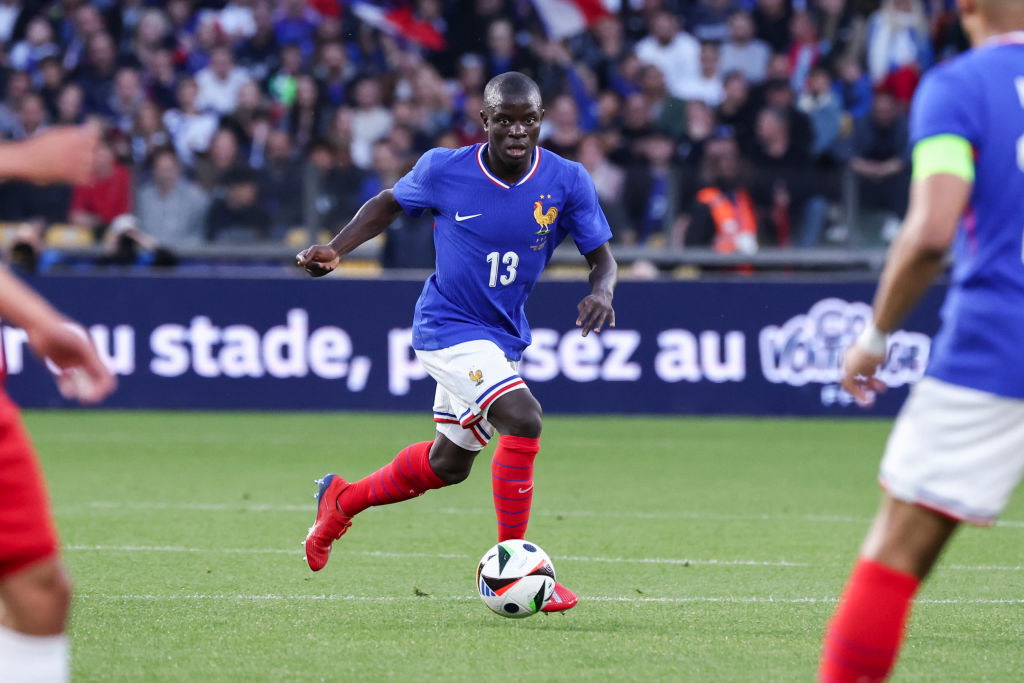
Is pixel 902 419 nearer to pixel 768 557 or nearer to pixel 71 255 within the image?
pixel 768 557

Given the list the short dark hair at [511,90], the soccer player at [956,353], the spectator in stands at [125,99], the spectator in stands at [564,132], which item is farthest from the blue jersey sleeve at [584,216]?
the spectator in stands at [125,99]

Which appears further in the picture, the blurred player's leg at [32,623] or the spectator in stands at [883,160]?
the spectator in stands at [883,160]

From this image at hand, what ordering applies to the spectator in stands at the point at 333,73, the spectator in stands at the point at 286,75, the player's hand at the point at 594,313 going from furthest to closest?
the spectator in stands at the point at 286,75
the spectator in stands at the point at 333,73
the player's hand at the point at 594,313

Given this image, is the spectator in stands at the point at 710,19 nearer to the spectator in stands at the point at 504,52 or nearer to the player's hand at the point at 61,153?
the spectator in stands at the point at 504,52

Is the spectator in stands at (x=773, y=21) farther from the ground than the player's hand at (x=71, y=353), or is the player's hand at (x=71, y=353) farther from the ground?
the spectator in stands at (x=773, y=21)

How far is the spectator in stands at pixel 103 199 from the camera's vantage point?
1594 centimetres

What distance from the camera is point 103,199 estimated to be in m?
16.0

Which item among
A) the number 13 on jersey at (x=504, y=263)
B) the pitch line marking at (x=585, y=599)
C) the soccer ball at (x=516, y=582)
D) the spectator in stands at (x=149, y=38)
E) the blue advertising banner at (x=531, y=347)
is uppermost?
the spectator in stands at (x=149, y=38)

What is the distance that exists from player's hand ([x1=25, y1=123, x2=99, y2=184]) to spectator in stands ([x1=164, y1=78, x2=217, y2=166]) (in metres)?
13.7

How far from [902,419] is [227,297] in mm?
11474

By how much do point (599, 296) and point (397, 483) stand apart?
127cm

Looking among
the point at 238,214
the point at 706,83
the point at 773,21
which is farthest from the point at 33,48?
the point at 773,21

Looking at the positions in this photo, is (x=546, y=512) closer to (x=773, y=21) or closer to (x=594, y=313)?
(x=594, y=313)

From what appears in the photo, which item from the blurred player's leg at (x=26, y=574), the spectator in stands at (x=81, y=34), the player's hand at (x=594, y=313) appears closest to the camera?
the blurred player's leg at (x=26, y=574)
